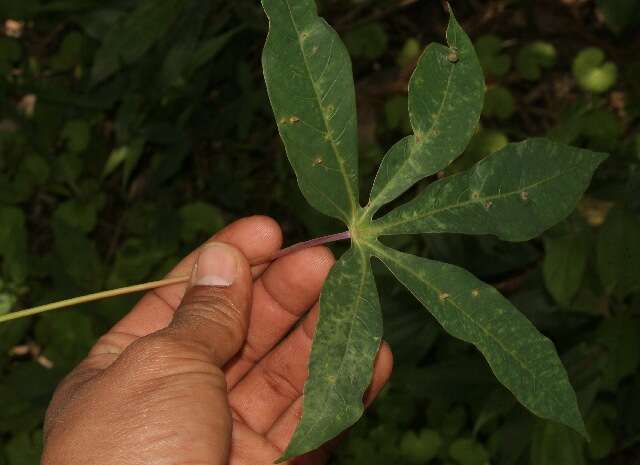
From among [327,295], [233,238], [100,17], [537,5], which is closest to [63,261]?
[100,17]

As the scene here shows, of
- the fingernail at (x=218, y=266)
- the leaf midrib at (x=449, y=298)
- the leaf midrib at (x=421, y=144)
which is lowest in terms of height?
the fingernail at (x=218, y=266)

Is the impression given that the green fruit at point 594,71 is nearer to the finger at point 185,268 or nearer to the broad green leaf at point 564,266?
the broad green leaf at point 564,266

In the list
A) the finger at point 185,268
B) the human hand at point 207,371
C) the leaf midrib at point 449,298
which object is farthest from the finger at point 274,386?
the leaf midrib at point 449,298

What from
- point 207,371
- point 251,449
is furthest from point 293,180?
point 207,371

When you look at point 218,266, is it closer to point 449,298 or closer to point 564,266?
point 449,298

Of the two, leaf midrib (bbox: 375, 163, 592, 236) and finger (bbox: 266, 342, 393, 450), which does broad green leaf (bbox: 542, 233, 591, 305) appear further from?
leaf midrib (bbox: 375, 163, 592, 236)
